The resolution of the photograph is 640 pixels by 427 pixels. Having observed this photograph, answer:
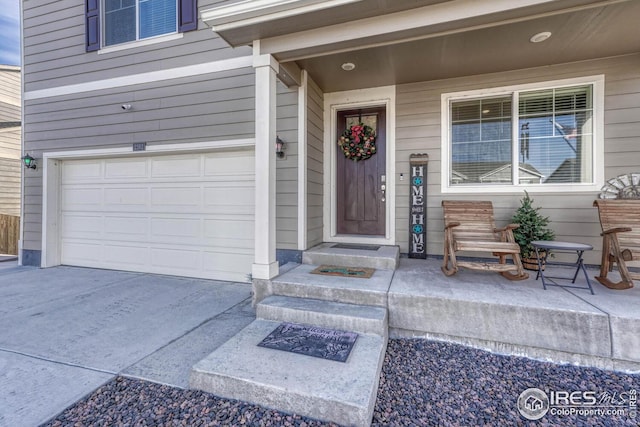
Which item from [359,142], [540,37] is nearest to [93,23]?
[359,142]

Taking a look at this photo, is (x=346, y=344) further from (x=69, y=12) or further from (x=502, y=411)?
(x=69, y=12)

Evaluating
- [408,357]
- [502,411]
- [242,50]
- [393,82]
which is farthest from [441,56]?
[502,411]

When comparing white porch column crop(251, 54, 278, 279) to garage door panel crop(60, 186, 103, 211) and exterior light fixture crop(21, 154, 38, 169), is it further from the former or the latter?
exterior light fixture crop(21, 154, 38, 169)

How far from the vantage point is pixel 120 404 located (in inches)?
66.8

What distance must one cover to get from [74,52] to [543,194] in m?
7.37

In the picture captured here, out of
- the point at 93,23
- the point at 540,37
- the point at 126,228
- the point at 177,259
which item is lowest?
the point at 177,259

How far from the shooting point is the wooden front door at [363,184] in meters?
4.26

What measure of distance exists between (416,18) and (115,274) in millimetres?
5215

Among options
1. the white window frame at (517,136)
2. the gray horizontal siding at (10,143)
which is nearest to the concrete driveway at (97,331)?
the white window frame at (517,136)

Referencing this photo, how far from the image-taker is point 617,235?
2.89 metres

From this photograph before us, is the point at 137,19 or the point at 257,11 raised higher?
the point at 137,19

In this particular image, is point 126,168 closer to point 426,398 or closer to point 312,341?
point 312,341

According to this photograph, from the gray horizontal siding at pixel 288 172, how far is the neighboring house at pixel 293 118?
2 centimetres

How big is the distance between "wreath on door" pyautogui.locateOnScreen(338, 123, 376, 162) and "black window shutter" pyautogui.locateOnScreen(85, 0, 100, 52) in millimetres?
4290
